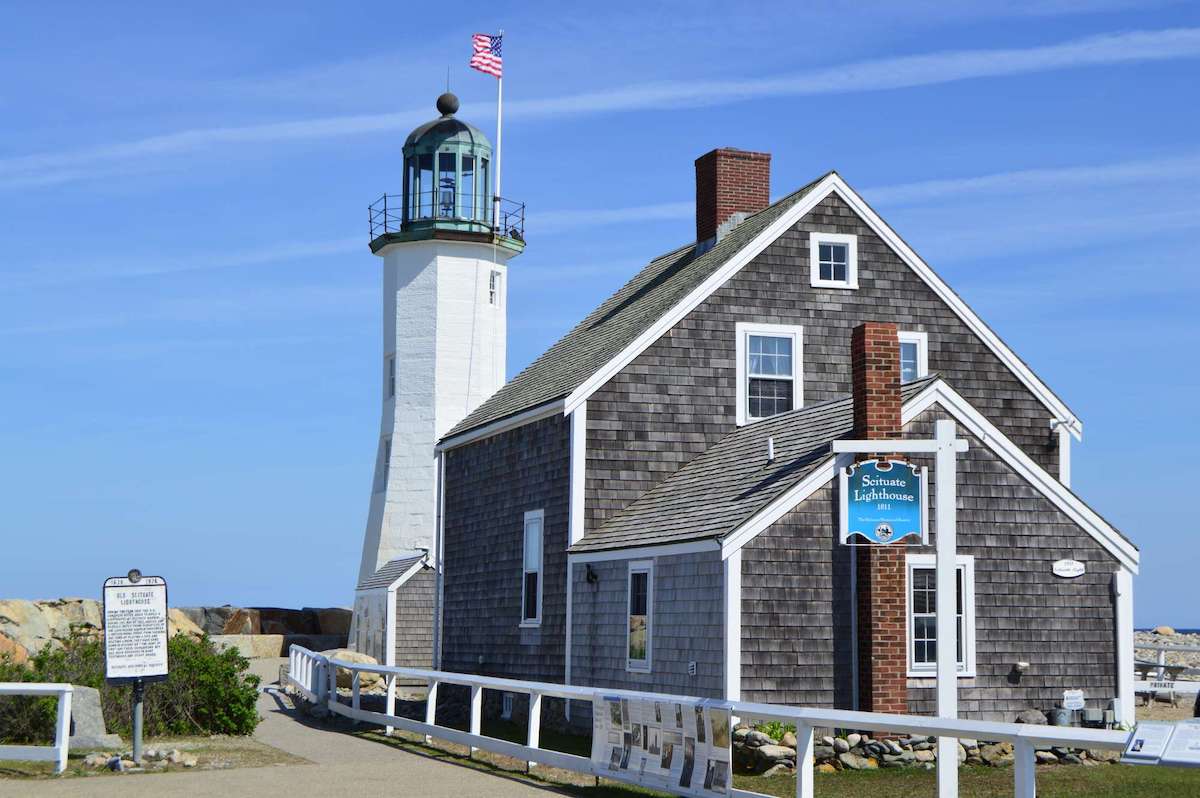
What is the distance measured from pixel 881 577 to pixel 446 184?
87.1 feet

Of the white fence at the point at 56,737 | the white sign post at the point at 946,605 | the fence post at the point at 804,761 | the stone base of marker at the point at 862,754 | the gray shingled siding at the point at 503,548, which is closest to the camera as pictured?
the fence post at the point at 804,761

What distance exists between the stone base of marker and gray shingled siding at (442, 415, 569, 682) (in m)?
6.35

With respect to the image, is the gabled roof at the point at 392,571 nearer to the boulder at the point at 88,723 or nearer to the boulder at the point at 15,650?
the boulder at the point at 15,650

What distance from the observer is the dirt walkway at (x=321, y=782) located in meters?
13.6

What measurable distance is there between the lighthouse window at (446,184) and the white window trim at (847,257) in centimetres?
1965

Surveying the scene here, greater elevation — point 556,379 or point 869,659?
point 556,379

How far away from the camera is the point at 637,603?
67.3ft

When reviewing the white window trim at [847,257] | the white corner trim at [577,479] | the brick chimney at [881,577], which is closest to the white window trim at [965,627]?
the brick chimney at [881,577]

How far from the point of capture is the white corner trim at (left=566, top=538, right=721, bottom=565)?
18328 millimetres

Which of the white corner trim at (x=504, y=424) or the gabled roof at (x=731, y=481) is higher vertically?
the white corner trim at (x=504, y=424)

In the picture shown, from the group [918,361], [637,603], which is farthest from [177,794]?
[918,361]

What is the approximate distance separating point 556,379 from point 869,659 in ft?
29.6

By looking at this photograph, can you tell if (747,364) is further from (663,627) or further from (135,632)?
(135,632)

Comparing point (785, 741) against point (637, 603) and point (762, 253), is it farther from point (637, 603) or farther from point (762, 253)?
point (762, 253)
